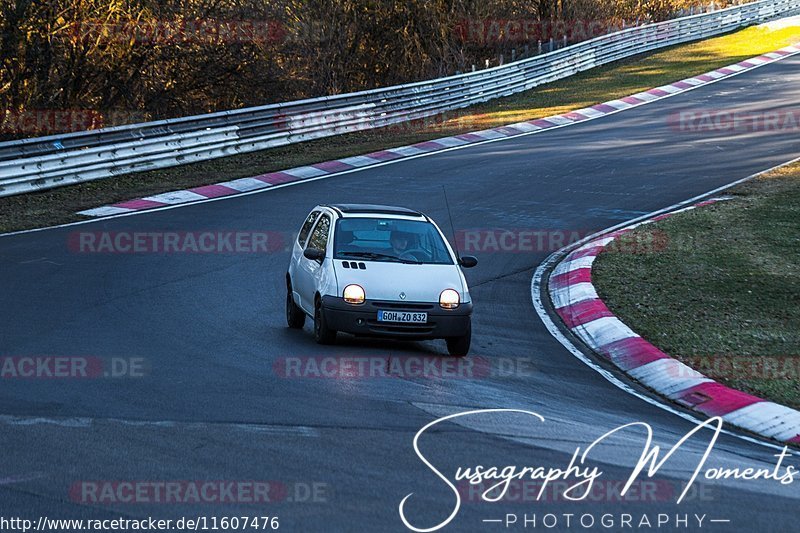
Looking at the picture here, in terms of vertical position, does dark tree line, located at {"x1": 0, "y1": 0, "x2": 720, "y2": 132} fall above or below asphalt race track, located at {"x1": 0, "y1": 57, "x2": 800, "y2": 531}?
above

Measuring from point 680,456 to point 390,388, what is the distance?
2.64 meters

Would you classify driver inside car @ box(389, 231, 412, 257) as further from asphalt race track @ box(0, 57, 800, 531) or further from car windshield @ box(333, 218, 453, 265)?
asphalt race track @ box(0, 57, 800, 531)

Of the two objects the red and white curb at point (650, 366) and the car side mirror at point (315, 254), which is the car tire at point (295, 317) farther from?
the red and white curb at point (650, 366)

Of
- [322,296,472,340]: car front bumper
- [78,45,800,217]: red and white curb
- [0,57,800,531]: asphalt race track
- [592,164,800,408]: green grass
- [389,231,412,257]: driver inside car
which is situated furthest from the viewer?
[78,45,800,217]: red and white curb

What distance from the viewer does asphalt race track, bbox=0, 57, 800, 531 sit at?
21.2 ft

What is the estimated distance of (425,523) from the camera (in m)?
6.05

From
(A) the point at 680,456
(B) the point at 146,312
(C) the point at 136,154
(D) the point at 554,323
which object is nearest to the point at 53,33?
(C) the point at 136,154

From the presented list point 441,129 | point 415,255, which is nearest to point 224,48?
point 441,129

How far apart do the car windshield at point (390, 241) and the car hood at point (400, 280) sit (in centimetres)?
22

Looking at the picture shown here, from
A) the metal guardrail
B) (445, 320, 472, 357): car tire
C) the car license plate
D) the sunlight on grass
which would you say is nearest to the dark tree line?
the metal guardrail

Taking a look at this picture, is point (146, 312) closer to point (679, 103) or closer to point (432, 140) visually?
point (432, 140)

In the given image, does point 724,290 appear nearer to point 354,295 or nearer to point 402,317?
point 402,317

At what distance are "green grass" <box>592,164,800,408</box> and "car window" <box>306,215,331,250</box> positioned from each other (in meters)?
3.58

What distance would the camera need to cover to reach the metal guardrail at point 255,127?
21.4 m
